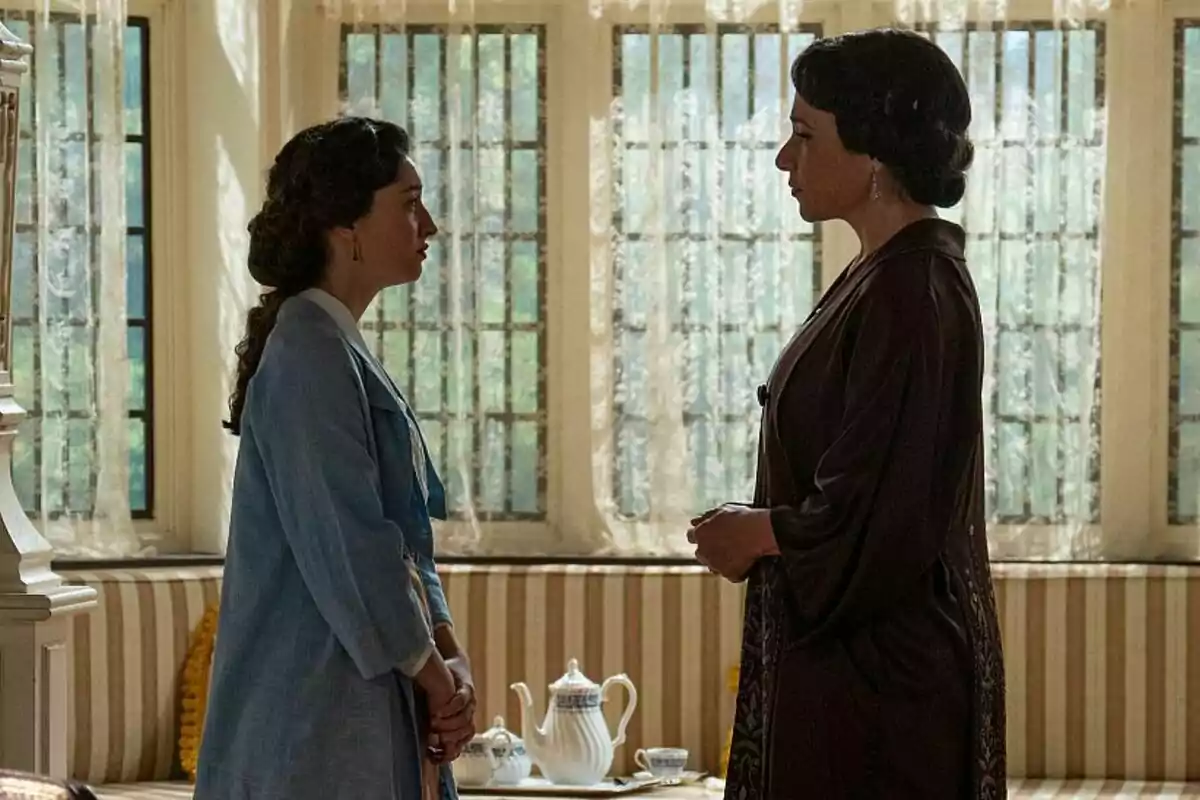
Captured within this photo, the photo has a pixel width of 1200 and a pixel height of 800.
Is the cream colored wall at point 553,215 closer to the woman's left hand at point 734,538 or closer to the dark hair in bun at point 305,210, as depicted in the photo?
the dark hair in bun at point 305,210

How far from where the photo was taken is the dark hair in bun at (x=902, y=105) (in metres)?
2.14

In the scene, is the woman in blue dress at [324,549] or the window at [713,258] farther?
the window at [713,258]

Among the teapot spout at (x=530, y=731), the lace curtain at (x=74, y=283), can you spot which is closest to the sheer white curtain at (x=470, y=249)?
the lace curtain at (x=74, y=283)

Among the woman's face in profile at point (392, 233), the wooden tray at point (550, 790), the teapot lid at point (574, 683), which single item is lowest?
the wooden tray at point (550, 790)

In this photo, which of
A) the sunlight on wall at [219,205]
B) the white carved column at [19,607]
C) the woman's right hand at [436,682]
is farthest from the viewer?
the sunlight on wall at [219,205]

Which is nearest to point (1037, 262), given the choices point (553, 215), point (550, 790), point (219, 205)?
point (553, 215)

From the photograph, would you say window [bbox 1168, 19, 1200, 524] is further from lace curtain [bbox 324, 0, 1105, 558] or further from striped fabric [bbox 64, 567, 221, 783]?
striped fabric [bbox 64, 567, 221, 783]

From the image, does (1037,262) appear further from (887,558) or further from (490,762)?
(887,558)

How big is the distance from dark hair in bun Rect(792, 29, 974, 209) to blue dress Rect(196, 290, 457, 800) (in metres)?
0.64

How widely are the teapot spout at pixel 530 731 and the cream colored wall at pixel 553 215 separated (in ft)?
2.49

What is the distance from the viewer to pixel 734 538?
7.02 ft

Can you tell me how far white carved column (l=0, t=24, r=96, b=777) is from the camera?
3.30 meters

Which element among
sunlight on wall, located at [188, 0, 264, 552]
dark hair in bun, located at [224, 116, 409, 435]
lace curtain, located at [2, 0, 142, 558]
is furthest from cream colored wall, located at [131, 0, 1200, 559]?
dark hair in bun, located at [224, 116, 409, 435]

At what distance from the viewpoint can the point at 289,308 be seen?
2342mm
